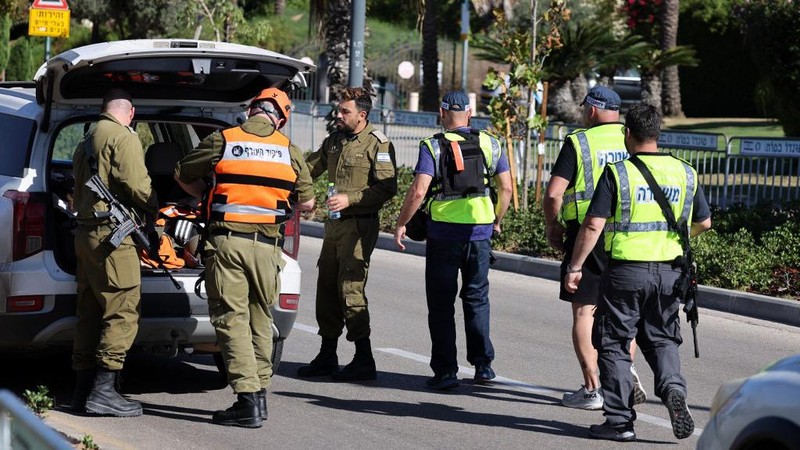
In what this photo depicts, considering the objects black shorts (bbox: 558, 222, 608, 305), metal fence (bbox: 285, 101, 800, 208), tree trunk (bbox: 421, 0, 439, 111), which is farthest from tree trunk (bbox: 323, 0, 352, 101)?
tree trunk (bbox: 421, 0, 439, 111)

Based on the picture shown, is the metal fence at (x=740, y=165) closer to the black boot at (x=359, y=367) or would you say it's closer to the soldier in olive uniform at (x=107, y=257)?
the black boot at (x=359, y=367)

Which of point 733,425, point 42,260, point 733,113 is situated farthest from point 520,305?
point 733,113

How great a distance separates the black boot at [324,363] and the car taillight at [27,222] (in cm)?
204

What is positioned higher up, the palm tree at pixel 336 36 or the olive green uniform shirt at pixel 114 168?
the palm tree at pixel 336 36

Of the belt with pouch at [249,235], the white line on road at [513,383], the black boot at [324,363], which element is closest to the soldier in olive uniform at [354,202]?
the black boot at [324,363]

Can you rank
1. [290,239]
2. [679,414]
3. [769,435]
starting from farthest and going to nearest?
[290,239] → [679,414] → [769,435]

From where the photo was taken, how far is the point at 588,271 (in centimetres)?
729

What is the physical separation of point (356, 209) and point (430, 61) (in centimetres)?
3014

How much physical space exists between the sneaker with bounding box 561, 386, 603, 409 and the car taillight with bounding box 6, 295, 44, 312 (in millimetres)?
3051

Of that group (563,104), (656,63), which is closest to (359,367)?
(563,104)

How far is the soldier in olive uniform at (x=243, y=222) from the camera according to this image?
6695 mm

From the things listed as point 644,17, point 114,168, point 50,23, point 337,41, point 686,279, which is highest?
point 644,17

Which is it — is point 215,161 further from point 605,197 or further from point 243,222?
point 605,197

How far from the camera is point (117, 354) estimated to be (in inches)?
271
